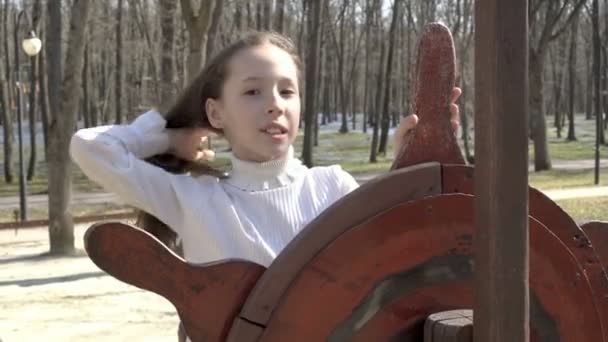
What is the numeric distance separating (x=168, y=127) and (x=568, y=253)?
895 mm

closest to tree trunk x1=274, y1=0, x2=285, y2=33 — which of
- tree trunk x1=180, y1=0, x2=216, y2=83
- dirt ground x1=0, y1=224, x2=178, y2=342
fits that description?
tree trunk x1=180, y1=0, x2=216, y2=83

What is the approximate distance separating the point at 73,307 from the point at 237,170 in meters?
5.88

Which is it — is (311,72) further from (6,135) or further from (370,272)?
(370,272)

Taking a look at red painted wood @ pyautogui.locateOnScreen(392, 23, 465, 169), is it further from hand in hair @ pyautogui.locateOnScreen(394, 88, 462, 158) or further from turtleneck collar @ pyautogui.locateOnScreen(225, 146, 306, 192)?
turtleneck collar @ pyautogui.locateOnScreen(225, 146, 306, 192)

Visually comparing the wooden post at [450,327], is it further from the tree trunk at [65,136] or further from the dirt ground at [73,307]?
the tree trunk at [65,136]

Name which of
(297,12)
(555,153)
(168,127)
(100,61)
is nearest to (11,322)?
(168,127)

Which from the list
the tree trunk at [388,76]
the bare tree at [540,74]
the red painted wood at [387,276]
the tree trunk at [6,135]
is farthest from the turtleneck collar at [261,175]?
the tree trunk at [388,76]

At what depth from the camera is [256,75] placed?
1.67m

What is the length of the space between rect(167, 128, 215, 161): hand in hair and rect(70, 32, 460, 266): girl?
0.03 feet

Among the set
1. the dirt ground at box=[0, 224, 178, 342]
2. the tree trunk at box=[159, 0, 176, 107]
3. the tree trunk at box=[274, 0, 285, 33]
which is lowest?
the dirt ground at box=[0, 224, 178, 342]

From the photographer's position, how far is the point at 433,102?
53.1 inches

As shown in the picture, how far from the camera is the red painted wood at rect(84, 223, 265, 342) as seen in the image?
1.27m

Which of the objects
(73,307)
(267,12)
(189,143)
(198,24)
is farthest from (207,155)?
(267,12)

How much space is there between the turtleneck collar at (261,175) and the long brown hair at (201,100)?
52 millimetres
